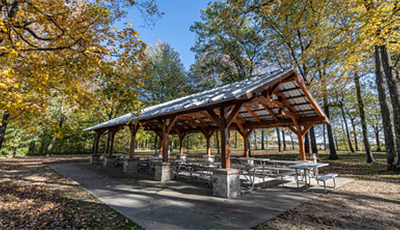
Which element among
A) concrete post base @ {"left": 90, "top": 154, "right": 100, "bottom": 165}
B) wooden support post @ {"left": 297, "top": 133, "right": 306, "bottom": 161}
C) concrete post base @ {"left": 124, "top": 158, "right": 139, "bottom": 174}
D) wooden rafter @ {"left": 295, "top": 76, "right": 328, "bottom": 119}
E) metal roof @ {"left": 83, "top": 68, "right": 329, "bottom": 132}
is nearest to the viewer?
metal roof @ {"left": 83, "top": 68, "right": 329, "bottom": 132}

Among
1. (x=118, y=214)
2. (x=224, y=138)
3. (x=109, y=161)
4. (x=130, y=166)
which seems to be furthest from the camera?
(x=109, y=161)

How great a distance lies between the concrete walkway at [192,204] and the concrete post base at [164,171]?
103 centimetres

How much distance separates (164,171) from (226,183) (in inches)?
132

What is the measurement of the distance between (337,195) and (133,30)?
7.29 meters

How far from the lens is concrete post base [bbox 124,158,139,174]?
31.5 ft

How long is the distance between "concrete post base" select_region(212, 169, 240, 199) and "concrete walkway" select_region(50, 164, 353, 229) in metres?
0.23

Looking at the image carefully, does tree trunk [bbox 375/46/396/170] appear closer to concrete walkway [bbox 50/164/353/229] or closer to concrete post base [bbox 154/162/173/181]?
concrete walkway [bbox 50/164/353/229]

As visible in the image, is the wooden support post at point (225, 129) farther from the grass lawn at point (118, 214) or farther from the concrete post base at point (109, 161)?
the concrete post base at point (109, 161)

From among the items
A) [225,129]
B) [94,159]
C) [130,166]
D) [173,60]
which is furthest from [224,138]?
[173,60]

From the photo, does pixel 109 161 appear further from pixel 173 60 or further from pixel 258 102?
pixel 173 60

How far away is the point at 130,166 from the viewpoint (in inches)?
381

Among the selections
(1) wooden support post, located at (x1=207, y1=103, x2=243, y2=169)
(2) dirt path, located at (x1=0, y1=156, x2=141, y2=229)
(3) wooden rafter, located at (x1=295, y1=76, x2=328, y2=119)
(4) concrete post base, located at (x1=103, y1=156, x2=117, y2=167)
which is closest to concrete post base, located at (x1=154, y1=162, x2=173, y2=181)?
(2) dirt path, located at (x1=0, y1=156, x2=141, y2=229)

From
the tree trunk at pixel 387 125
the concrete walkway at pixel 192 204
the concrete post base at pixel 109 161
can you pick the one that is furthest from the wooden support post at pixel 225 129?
the concrete post base at pixel 109 161

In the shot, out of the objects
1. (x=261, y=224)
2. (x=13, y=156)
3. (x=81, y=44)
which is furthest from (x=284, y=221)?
(x=13, y=156)
